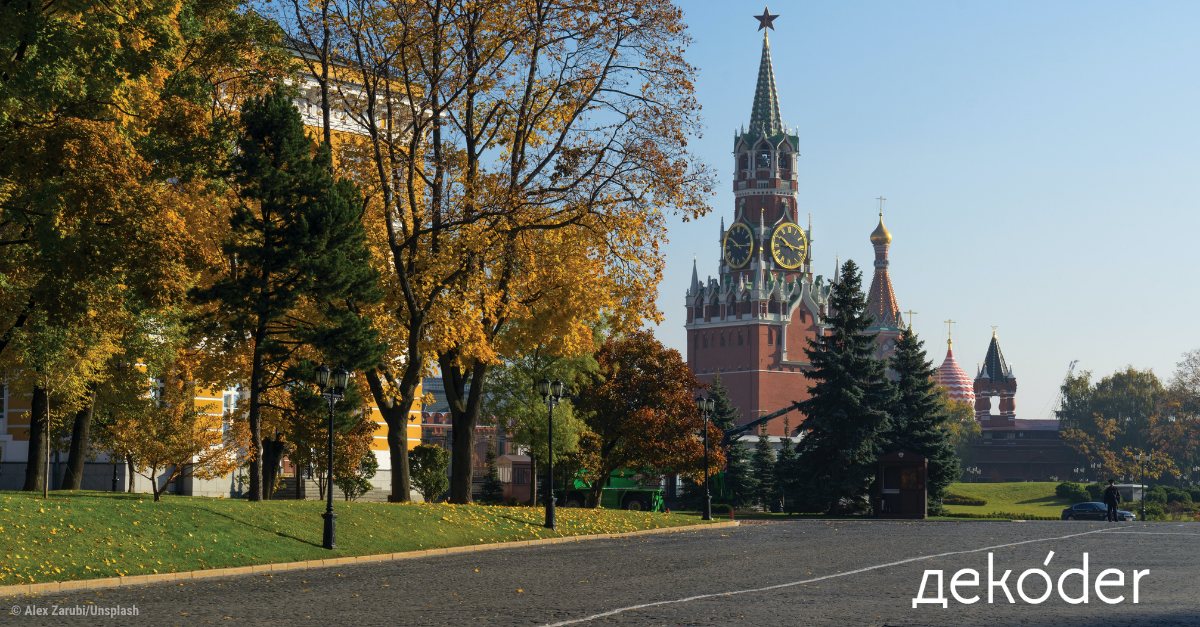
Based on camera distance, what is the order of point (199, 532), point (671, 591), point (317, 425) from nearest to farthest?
point (671, 591) → point (199, 532) → point (317, 425)

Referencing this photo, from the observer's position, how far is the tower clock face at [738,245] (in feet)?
449

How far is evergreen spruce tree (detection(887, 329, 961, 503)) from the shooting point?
5428 centimetres

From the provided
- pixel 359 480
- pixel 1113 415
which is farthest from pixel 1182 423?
pixel 359 480

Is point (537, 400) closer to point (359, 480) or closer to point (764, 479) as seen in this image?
point (359, 480)

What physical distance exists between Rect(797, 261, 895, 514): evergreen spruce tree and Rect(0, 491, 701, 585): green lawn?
2571 cm

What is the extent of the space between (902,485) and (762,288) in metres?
87.6

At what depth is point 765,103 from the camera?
465ft

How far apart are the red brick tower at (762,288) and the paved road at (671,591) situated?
108 m

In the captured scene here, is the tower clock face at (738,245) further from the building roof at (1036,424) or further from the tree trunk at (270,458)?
the tree trunk at (270,458)

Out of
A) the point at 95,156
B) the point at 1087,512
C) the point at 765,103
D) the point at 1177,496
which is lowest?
the point at 1177,496

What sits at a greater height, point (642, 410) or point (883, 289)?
point (883, 289)

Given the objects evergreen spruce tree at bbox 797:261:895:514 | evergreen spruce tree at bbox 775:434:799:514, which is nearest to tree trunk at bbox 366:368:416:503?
evergreen spruce tree at bbox 797:261:895:514

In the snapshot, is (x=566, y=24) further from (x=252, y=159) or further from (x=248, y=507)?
(x=248, y=507)

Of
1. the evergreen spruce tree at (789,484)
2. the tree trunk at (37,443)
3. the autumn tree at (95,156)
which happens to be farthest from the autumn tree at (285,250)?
the evergreen spruce tree at (789,484)
